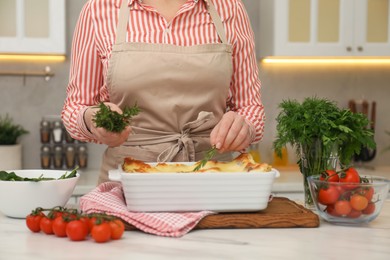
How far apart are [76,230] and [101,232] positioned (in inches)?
2.0

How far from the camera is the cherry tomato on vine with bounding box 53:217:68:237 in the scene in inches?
49.4

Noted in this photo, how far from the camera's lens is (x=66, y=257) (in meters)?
1.14

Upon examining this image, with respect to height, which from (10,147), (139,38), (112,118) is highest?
(139,38)

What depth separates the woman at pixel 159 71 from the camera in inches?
71.6

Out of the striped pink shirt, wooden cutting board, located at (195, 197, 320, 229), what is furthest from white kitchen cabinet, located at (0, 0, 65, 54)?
wooden cutting board, located at (195, 197, 320, 229)

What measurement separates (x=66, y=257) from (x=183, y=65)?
83 cm

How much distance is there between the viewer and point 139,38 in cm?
185

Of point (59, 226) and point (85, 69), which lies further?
point (85, 69)

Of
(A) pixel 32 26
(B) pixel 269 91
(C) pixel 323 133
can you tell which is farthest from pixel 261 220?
(B) pixel 269 91

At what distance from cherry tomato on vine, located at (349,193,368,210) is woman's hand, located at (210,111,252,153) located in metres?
0.32

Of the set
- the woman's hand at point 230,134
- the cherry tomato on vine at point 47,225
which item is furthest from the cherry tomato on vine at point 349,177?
the cherry tomato on vine at point 47,225

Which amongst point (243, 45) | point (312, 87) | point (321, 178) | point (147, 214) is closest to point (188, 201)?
point (147, 214)

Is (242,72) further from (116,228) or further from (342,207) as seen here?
(116,228)

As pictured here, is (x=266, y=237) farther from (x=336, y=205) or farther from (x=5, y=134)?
(x=5, y=134)
